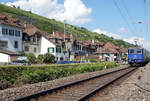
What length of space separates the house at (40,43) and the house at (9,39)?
3223mm

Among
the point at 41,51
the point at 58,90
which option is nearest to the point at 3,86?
the point at 58,90

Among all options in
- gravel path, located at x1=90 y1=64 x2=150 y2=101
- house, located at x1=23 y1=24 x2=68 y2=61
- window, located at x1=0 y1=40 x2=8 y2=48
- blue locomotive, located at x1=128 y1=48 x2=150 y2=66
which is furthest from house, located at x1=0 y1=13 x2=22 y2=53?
gravel path, located at x1=90 y1=64 x2=150 y2=101

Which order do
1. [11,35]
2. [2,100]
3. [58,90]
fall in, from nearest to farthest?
[2,100] < [58,90] < [11,35]

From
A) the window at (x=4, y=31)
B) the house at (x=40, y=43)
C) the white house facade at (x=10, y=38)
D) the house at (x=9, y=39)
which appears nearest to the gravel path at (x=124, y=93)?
the house at (x=9, y=39)

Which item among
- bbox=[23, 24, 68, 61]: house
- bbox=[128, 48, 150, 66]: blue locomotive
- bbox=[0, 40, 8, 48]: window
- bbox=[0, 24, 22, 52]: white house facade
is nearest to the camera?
bbox=[128, 48, 150, 66]: blue locomotive

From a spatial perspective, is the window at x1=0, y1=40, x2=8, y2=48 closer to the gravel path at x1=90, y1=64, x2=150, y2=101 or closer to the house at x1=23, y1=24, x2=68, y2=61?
the house at x1=23, y1=24, x2=68, y2=61

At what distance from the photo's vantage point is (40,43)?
6669cm

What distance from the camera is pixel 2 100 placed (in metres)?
9.45

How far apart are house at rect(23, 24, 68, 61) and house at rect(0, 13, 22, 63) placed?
10.6 feet

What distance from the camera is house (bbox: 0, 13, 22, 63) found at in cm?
4745

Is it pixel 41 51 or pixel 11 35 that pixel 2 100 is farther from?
pixel 41 51

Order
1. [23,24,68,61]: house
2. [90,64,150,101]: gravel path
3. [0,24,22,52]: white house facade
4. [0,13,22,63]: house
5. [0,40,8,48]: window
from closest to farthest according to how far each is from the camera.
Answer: [90,64,150,101]: gravel path, [0,13,22,63]: house, [0,40,8,48]: window, [0,24,22,52]: white house facade, [23,24,68,61]: house

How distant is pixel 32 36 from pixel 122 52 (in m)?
77.7

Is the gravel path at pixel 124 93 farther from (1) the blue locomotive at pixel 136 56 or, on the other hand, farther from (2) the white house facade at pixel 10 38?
(2) the white house facade at pixel 10 38
